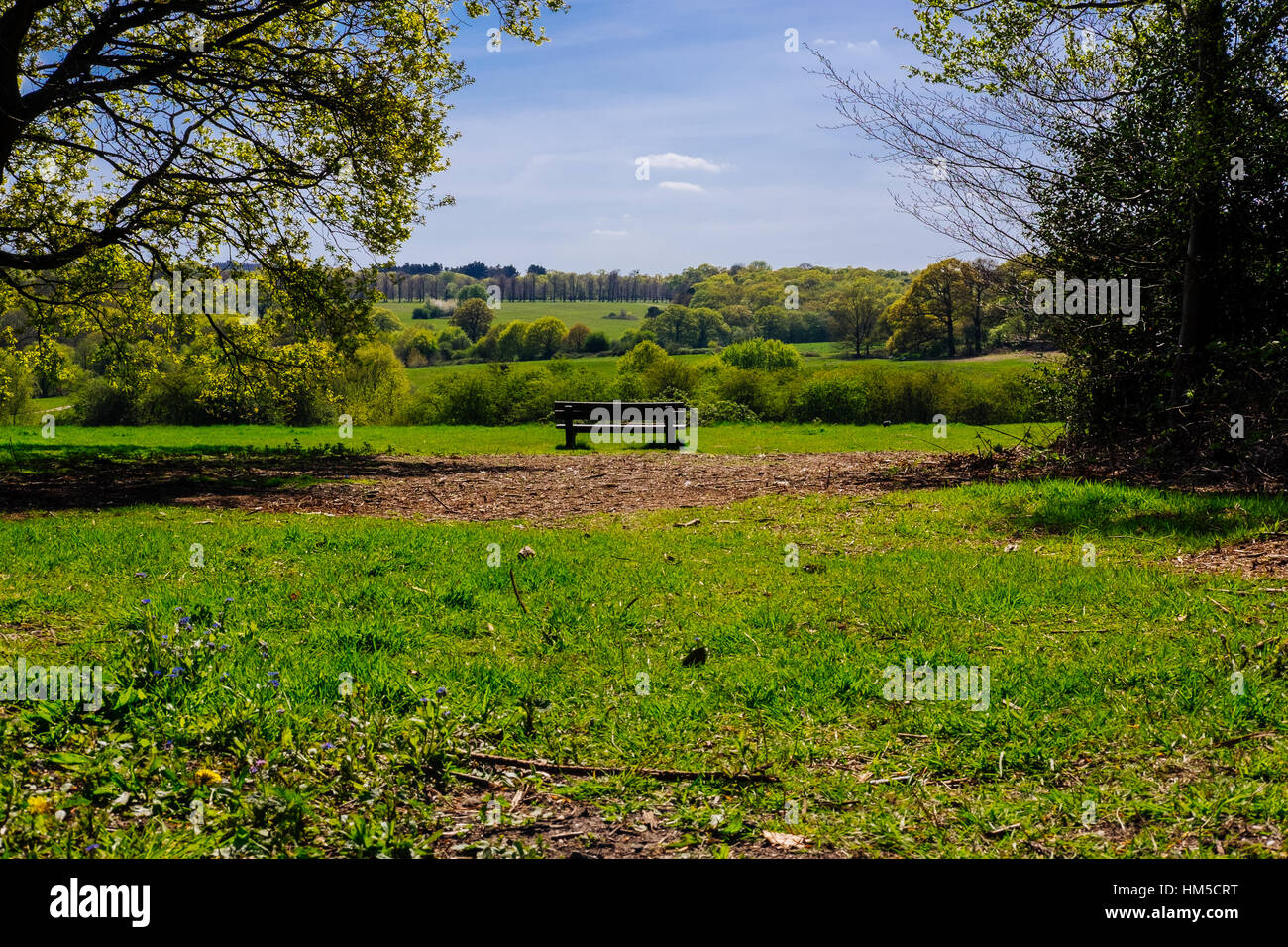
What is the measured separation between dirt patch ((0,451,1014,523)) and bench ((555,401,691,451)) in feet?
11.7

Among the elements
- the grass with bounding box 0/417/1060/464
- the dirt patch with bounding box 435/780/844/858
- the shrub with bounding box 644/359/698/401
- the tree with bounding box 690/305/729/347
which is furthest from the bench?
the tree with bounding box 690/305/729/347

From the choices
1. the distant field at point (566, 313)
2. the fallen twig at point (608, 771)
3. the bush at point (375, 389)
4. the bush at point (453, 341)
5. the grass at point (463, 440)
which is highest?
the distant field at point (566, 313)

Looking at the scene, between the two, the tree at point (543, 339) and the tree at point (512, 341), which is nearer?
the tree at point (512, 341)

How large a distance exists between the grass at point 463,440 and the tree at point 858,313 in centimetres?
3135

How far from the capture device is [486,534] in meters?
9.66

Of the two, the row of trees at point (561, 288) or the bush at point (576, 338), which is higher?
the row of trees at point (561, 288)

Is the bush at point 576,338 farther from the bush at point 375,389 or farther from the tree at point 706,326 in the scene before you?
the bush at point 375,389

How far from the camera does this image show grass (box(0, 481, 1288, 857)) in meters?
3.53

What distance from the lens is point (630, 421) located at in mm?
23078

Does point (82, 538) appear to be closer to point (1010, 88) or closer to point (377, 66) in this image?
point (377, 66)

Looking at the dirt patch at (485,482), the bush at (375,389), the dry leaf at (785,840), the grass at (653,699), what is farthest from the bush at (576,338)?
the dry leaf at (785,840)

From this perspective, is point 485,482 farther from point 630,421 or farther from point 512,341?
point 512,341

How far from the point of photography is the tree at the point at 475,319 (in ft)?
266
